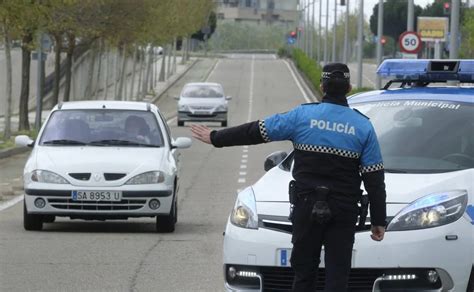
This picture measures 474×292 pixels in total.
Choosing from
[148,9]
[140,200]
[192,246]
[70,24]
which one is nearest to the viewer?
[192,246]

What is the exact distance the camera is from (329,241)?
24.5 feet

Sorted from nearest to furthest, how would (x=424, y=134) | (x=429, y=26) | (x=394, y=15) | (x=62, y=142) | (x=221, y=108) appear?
(x=424, y=134)
(x=62, y=142)
(x=221, y=108)
(x=429, y=26)
(x=394, y=15)

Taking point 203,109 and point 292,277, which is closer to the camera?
point 292,277

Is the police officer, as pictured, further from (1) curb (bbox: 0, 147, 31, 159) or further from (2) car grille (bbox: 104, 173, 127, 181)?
(1) curb (bbox: 0, 147, 31, 159)

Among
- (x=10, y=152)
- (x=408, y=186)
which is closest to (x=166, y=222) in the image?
(x=408, y=186)

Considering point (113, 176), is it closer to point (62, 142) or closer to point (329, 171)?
point (62, 142)

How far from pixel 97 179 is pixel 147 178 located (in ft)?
1.86

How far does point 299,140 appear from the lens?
300 inches

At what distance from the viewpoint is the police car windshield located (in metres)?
9.23

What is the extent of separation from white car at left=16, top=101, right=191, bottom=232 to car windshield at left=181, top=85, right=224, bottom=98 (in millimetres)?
32471

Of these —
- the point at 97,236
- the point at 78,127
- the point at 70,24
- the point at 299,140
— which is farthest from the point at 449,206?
the point at 70,24

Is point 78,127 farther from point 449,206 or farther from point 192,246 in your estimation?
point 449,206

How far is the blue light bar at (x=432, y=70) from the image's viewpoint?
9.92 m

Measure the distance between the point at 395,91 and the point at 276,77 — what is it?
84927 millimetres
